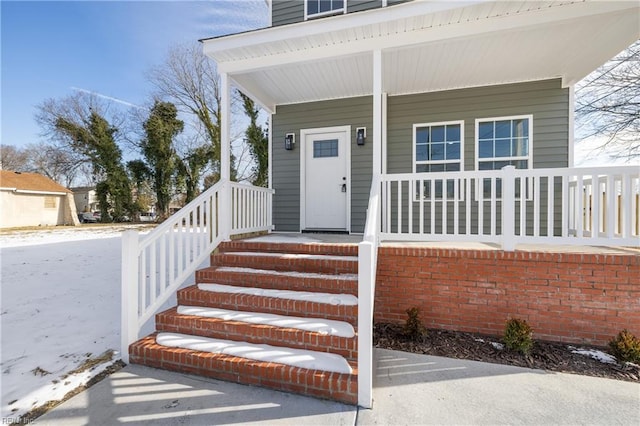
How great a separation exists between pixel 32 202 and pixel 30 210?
1.58 feet

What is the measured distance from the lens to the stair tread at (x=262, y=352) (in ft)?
7.50

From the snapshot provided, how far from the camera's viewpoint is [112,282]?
4.89 m

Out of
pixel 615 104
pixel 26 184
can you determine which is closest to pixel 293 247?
pixel 615 104

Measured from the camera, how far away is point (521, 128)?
492 centimetres

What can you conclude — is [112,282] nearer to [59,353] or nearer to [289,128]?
[59,353]

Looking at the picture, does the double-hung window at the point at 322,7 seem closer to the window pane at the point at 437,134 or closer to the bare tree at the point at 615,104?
the window pane at the point at 437,134

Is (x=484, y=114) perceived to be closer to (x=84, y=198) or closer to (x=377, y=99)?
(x=377, y=99)

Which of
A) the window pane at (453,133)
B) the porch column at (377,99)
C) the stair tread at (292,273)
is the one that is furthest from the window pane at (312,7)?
the stair tread at (292,273)

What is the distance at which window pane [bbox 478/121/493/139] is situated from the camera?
5.04m

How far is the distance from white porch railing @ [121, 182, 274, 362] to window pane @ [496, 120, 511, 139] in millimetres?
4261

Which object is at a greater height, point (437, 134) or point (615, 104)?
point (615, 104)

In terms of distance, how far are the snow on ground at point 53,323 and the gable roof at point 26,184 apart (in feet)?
43.5

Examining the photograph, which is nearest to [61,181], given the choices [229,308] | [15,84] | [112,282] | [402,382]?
[15,84]

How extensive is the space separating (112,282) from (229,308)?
3203 mm
